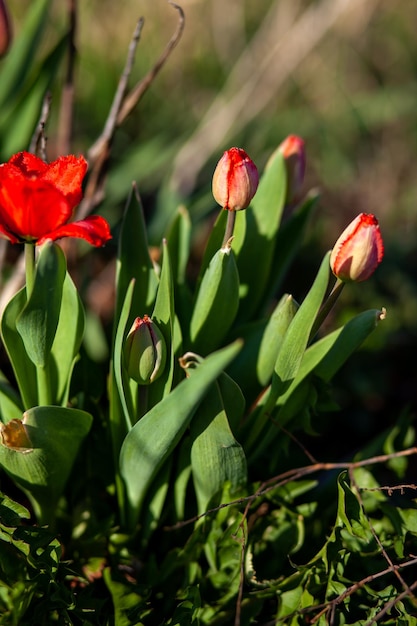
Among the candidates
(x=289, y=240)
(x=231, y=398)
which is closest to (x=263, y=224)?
(x=289, y=240)

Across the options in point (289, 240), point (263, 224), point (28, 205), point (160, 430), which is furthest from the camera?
point (289, 240)

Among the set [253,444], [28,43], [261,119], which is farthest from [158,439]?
[261,119]

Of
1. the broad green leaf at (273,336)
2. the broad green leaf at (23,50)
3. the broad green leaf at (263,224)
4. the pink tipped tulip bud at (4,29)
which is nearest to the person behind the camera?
the broad green leaf at (273,336)

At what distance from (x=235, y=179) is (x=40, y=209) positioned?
9.6 inches

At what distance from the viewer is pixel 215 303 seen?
95cm

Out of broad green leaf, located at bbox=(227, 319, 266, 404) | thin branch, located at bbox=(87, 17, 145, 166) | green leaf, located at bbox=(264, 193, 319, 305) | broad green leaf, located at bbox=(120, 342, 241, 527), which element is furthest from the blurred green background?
broad green leaf, located at bbox=(120, 342, 241, 527)

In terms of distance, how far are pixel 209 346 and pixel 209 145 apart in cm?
127

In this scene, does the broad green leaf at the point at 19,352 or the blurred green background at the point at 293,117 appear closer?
the broad green leaf at the point at 19,352

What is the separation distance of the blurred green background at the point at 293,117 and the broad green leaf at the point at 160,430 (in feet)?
2.48

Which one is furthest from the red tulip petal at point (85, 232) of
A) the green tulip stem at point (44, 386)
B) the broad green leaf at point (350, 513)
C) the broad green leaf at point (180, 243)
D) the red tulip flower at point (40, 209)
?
the broad green leaf at point (350, 513)

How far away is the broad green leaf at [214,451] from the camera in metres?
0.85

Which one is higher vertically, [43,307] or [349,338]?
[43,307]

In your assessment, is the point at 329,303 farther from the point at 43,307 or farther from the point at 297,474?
the point at 43,307

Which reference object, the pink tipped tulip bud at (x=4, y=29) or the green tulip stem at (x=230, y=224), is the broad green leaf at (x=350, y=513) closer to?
the green tulip stem at (x=230, y=224)
